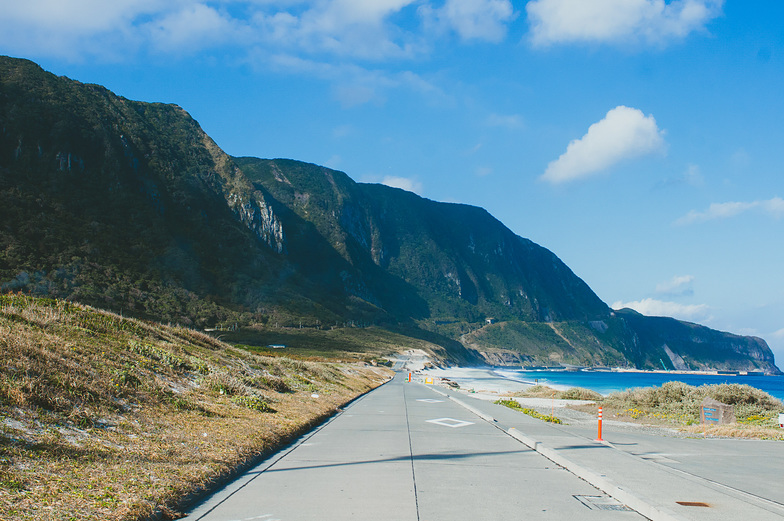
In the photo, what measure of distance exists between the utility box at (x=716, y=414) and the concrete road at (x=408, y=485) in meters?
12.4

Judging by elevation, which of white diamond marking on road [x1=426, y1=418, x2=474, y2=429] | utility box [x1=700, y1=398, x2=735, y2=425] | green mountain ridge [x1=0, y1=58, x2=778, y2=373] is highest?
green mountain ridge [x1=0, y1=58, x2=778, y2=373]

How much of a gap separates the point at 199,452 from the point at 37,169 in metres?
114

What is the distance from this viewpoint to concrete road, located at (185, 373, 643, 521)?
667 centimetres

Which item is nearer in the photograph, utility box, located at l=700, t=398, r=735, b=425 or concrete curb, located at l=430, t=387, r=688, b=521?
concrete curb, located at l=430, t=387, r=688, b=521

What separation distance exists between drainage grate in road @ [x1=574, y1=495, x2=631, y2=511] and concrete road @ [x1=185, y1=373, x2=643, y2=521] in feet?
0.04

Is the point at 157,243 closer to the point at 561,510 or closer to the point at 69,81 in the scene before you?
the point at 69,81

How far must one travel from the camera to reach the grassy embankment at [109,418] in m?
6.16

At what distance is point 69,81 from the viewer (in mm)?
130375

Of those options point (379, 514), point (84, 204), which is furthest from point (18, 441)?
point (84, 204)

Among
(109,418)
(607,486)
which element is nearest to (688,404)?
(607,486)

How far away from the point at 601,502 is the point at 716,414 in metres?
17.6

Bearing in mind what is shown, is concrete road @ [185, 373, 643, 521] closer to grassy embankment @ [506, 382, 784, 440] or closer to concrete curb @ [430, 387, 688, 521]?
concrete curb @ [430, 387, 688, 521]

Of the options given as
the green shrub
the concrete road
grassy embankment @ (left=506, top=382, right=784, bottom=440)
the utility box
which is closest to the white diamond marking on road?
the concrete road

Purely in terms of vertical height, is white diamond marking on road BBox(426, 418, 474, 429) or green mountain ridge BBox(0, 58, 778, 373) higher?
green mountain ridge BBox(0, 58, 778, 373)
